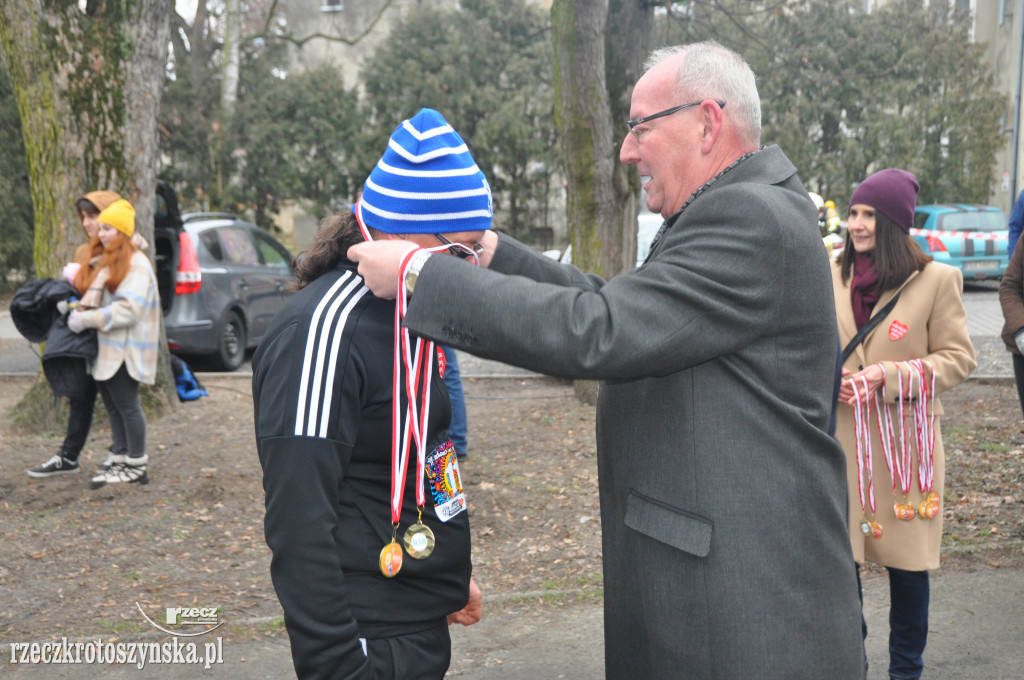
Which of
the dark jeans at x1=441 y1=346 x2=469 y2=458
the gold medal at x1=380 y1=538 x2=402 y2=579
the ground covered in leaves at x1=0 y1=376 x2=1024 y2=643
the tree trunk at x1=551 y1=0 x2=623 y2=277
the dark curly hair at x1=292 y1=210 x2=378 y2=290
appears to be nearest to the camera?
the gold medal at x1=380 y1=538 x2=402 y2=579

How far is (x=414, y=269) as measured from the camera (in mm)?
1917

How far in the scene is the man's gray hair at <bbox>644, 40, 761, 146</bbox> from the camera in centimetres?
210

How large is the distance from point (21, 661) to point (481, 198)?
10.5ft

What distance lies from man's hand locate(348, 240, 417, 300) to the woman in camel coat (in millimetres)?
2270

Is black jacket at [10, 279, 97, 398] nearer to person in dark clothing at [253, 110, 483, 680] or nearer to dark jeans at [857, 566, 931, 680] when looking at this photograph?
person in dark clothing at [253, 110, 483, 680]

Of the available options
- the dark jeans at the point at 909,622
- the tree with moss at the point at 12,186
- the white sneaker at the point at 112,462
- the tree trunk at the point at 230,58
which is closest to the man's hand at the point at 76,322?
the white sneaker at the point at 112,462

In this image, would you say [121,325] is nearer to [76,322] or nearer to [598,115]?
[76,322]

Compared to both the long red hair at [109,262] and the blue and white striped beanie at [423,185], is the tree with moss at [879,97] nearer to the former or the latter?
the long red hair at [109,262]

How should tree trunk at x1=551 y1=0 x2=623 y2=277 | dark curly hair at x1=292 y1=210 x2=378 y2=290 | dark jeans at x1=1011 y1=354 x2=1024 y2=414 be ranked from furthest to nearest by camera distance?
tree trunk at x1=551 y1=0 x2=623 y2=277 < dark jeans at x1=1011 y1=354 x2=1024 y2=414 < dark curly hair at x1=292 y1=210 x2=378 y2=290

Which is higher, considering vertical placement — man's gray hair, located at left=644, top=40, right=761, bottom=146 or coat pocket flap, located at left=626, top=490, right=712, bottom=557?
man's gray hair, located at left=644, top=40, right=761, bottom=146

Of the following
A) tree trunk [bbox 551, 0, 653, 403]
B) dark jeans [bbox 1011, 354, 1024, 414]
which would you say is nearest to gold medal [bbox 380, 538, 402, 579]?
dark jeans [bbox 1011, 354, 1024, 414]

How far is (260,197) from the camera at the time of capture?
2353 centimetres

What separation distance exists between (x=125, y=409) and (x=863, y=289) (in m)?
4.64

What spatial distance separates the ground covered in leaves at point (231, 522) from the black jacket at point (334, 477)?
253 cm
